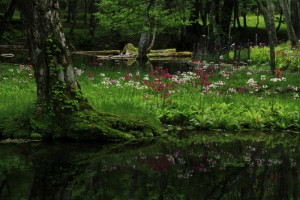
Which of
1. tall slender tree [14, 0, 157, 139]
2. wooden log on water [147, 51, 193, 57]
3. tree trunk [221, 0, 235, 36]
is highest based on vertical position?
tree trunk [221, 0, 235, 36]

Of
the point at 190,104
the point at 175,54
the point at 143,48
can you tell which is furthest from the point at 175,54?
the point at 190,104

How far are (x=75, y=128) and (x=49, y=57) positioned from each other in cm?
143

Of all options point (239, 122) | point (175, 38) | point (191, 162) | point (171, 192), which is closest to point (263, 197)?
point (171, 192)

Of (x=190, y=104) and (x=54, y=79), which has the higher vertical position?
(x=54, y=79)

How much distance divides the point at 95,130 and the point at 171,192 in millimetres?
3979

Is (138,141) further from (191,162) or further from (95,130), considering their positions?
(191,162)

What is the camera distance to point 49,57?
354 inches

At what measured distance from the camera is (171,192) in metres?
5.46

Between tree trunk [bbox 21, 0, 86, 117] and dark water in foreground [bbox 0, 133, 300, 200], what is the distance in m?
0.87

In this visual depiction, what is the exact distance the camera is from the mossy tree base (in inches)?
356

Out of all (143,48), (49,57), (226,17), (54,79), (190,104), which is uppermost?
(226,17)

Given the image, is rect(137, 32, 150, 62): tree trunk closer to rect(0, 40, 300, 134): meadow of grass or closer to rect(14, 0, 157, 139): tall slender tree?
rect(0, 40, 300, 134): meadow of grass

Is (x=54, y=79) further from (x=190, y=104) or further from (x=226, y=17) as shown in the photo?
(x=226, y=17)

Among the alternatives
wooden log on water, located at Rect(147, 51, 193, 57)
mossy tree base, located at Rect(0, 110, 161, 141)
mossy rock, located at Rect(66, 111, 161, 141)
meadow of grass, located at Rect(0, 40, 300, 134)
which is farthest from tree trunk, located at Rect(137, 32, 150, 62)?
mossy tree base, located at Rect(0, 110, 161, 141)
